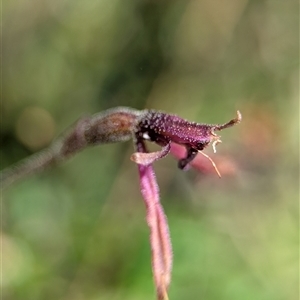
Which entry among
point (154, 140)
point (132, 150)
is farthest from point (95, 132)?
point (132, 150)

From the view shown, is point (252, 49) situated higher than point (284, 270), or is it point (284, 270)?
point (252, 49)

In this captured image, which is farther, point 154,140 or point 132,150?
point 132,150

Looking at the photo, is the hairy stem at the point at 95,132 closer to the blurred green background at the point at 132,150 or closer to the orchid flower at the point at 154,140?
the orchid flower at the point at 154,140

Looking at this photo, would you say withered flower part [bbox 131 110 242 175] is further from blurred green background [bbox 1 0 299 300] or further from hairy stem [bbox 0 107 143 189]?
blurred green background [bbox 1 0 299 300]

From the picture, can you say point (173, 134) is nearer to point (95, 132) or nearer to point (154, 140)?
point (154, 140)

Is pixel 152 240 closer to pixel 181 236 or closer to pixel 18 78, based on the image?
pixel 181 236

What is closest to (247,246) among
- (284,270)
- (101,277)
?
(284,270)
